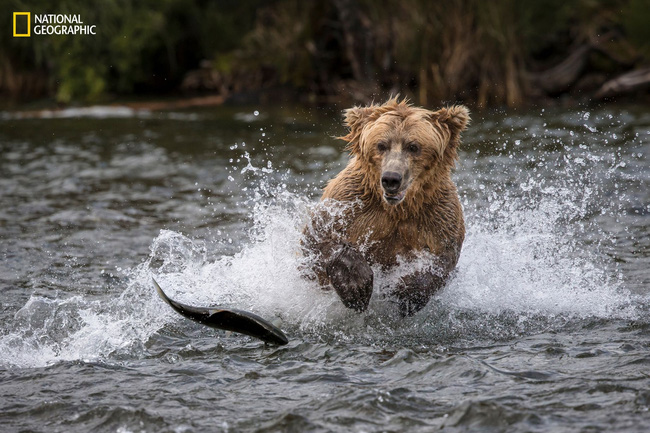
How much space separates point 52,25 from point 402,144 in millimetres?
18158

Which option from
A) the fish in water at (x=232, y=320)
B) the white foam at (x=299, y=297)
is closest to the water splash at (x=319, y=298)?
the white foam at (x=299, y=297)

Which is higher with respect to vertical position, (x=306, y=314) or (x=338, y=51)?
(x=338, y=51)

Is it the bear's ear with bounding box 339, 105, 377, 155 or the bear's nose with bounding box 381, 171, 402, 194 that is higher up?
the bear's ear with bounding box 339, 105, 377, 155

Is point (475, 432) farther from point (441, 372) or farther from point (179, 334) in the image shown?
point (179, 334)

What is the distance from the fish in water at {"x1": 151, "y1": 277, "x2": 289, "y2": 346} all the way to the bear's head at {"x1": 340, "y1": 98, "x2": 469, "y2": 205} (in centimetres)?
120

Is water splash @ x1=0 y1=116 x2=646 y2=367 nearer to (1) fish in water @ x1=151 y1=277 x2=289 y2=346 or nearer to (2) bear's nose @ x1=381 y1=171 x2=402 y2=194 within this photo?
(1) fish in water @ x1=151 y1=277 x2=289 y2=346

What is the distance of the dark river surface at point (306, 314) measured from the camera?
4500mm

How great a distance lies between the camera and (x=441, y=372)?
500 cm

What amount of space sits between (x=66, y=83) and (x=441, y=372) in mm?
19258

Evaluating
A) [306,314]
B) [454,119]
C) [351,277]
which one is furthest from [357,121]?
[306,314]

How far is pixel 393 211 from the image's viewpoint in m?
6.05

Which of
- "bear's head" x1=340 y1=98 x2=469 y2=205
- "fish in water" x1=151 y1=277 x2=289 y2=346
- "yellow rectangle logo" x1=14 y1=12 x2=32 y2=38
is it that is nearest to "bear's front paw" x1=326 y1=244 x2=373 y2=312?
"bear's head" x1=340 y1=98 x2=469 y2=205

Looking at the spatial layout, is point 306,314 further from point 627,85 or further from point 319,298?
point 627,85

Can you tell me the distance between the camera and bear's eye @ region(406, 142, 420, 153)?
19.4 ft
